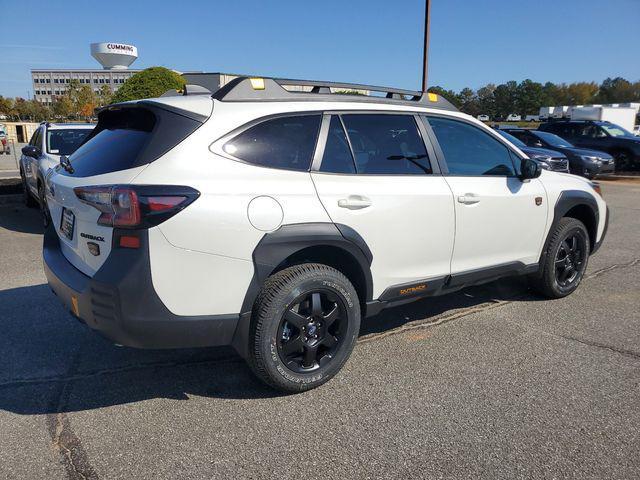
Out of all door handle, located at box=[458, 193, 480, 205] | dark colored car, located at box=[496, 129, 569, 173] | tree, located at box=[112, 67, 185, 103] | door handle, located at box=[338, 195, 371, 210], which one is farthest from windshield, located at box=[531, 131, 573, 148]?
door handle, located at box=[338, 195, 371, 210]

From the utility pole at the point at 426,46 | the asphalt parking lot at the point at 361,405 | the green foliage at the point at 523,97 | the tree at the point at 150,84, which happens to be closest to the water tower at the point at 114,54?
the green foliage at the point at 523,97

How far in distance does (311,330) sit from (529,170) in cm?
235

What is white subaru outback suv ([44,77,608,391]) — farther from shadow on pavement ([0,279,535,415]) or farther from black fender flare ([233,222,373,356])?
shadow on pavement ([0,279,535,415])

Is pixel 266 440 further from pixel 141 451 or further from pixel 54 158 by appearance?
pixel 54 158

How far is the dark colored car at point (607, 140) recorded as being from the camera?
18453 mm

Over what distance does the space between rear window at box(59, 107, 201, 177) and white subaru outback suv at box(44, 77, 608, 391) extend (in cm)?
1

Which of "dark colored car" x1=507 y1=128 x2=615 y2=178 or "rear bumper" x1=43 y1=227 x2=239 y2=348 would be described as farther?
"dark colored car" x1=507 y1=128 x2=615 y2=178

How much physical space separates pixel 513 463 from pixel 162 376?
7.14ft

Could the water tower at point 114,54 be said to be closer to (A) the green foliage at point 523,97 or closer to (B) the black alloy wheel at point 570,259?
(A) the green foliage at point 523,97

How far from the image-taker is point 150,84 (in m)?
21.0

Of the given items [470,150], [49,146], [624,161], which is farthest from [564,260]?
[624,161]

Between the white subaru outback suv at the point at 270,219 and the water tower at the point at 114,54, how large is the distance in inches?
3888

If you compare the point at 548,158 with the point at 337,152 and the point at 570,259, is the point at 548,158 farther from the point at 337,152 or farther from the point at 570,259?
the point at 337,152

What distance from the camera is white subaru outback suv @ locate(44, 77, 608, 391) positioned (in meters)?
2.65
